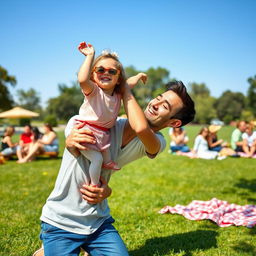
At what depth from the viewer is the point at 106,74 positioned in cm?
215

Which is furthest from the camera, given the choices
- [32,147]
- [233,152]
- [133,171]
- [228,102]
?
[228,102]

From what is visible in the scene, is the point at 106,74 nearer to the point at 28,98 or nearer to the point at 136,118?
the point at 136,118

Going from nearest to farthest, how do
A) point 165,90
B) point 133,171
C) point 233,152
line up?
point 165,90
point 133,171
point 233,152

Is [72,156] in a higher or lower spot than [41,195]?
higher

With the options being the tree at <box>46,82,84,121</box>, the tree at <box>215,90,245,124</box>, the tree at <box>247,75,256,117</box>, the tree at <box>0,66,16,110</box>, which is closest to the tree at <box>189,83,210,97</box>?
the tree at <box>215,90,245,124</box>

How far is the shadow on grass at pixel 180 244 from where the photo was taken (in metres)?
3.50

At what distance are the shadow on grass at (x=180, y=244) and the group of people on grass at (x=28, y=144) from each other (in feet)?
26.8

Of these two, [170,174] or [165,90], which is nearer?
[165,90]

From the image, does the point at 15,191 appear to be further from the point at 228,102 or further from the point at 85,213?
the point at 228,102

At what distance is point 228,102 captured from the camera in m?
91.9

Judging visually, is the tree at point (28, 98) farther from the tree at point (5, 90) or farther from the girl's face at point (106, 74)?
the girl's face at point (106, 74)

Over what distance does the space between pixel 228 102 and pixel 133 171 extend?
3520 inches

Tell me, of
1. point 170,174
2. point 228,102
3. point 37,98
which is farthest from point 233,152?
point 37,98

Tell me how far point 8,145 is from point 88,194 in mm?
9855
